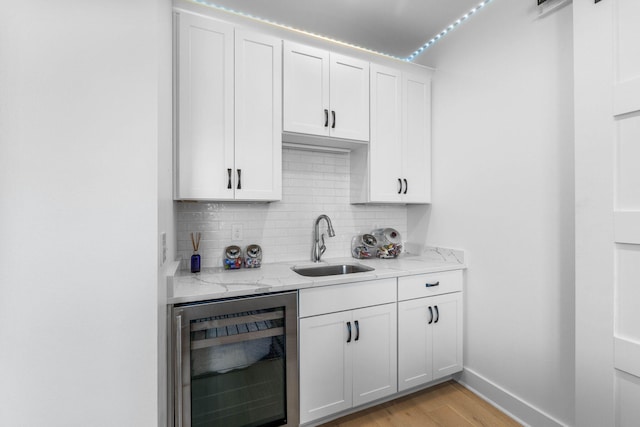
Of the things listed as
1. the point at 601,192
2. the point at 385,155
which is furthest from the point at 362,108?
the point at 601,192

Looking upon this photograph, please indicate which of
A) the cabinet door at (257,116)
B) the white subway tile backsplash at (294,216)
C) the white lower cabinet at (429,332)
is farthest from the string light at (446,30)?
the white lower cabinet at (429,332)

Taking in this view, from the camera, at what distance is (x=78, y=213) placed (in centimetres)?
95

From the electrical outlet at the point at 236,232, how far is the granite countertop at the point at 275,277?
0.77 ft

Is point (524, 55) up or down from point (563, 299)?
up

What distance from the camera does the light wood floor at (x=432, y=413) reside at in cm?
179

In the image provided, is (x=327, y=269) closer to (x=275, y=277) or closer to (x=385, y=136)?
(x=275, y=277)

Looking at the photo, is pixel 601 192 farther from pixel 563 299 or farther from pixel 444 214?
pixel 444 214

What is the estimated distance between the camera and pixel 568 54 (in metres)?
1.58

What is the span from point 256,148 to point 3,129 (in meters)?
1.14

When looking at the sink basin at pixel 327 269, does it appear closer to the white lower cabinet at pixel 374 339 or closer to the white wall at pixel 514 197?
the white lower cabinet at pixel 374 339

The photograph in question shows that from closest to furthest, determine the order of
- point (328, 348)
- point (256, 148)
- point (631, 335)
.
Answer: point (631, 335) < point (328, 348) < point (256, 148)

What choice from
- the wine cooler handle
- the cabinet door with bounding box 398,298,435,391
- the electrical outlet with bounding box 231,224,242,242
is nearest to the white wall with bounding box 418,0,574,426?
the cabinet door with bounding box 398,298,435,391

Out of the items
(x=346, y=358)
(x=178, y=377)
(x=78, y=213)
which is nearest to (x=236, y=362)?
(x=178, y=377)

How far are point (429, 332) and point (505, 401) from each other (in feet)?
2.00
